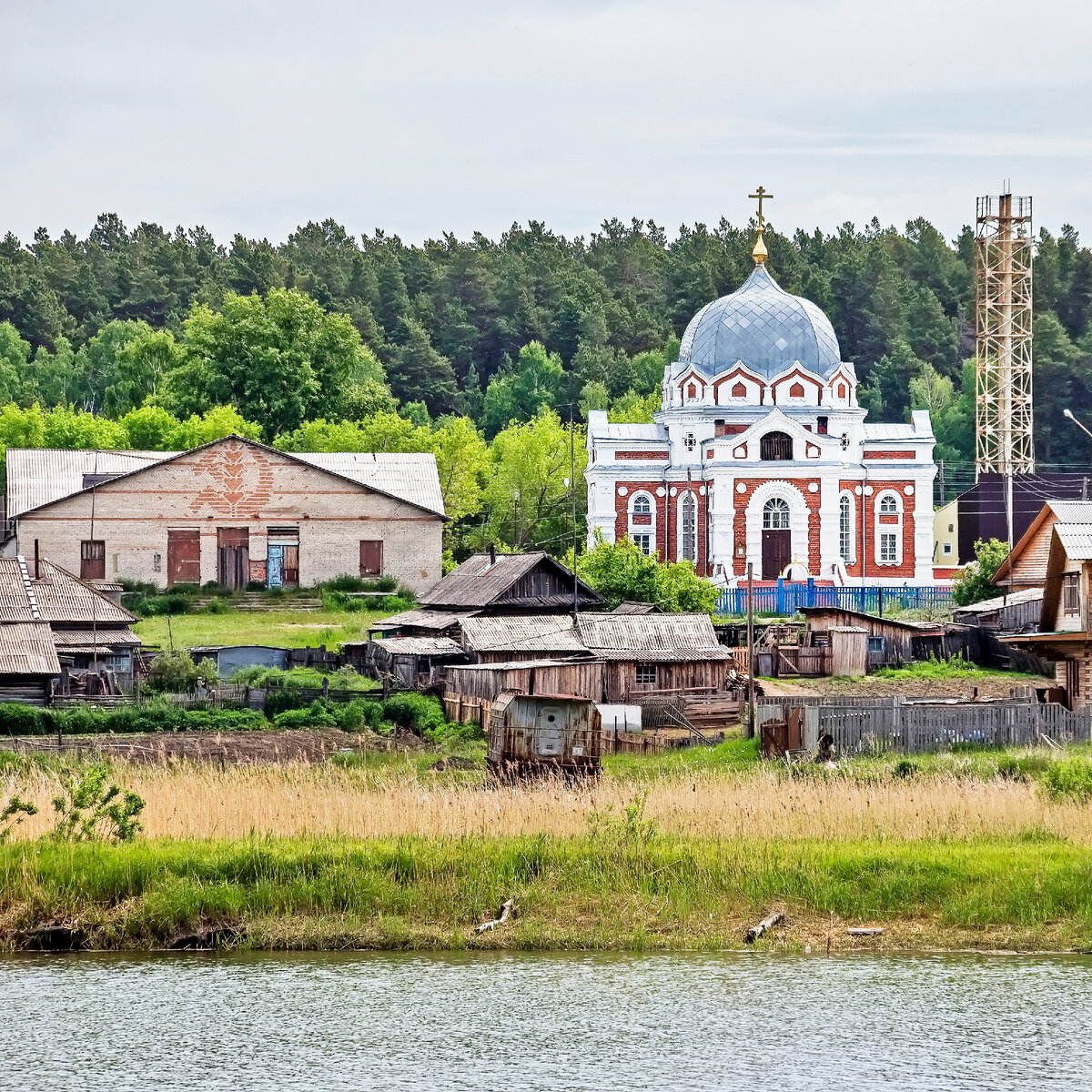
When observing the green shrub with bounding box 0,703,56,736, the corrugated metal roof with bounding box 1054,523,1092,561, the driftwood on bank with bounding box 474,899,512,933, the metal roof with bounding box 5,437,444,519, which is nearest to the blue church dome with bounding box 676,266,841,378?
the metal roof with bounding box 5,437,444,519

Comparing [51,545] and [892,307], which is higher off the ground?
[892,307]

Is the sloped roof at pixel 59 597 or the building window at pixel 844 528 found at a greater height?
the building window at pixel 844 528

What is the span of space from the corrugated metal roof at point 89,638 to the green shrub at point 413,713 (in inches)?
300

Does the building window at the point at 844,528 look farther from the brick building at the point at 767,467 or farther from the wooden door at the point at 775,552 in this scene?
the wooden door at the point at 775,552

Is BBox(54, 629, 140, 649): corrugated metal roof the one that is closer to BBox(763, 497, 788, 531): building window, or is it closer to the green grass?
the green grass

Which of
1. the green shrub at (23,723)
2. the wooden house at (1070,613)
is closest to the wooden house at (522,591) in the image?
the wooden house at (1070,613)

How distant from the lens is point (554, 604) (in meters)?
49.0

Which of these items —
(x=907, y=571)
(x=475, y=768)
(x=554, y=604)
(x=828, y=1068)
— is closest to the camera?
(x=828, y=1068)

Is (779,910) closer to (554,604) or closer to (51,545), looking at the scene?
(554,604)

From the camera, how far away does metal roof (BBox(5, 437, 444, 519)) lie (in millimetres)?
58969

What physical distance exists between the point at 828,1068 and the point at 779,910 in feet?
15.6

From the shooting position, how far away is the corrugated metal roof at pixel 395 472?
60.7 m

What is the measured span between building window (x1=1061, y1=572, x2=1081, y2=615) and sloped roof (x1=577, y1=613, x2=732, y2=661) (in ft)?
23.2

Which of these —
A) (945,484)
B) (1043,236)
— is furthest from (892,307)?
(945,484)
